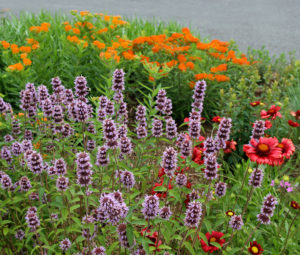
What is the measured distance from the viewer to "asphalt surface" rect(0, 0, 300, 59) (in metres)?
9.53

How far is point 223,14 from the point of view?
11.2 m

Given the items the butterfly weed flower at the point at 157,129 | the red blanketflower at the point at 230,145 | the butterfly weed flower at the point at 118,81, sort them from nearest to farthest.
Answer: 1. the butterfly weed flower at the point at 157,129
2. the butterfly weed flower at the point at 118,81
3. the red blanketflower at the point at 230,145

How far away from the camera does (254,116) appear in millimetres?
5004

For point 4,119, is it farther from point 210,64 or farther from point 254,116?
point 210,64

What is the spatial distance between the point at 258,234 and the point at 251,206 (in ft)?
1.69

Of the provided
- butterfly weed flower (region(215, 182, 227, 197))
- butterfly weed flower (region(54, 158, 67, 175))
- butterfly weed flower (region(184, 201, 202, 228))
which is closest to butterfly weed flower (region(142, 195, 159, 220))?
butterfly weed flower (region(184, 201, 202, 228))

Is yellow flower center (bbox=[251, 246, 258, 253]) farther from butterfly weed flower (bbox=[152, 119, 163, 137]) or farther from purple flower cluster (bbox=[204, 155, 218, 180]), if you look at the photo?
butterfly weed flower (bbox=[152, 119, 163, 137])

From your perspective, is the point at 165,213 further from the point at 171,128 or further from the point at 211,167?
the point at 171,128

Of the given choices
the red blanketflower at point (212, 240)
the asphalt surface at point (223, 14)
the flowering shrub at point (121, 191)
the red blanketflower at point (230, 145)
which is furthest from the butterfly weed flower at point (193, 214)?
the asphalt surface at point (223, 14)

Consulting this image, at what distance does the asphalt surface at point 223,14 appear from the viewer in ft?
31.3

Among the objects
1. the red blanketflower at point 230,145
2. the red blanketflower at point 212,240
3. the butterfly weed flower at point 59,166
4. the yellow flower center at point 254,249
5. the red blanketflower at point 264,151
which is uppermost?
the red blanketflower at point 264,151

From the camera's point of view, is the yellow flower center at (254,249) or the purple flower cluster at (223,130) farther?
the purple flower cluster at (223,130)

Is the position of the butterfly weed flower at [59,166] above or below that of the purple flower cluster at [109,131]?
below

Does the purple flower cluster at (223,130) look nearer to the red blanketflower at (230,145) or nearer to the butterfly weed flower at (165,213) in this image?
the butterfly weed flower at (165,213)
